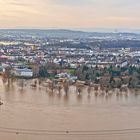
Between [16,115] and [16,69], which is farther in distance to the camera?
[16,69]

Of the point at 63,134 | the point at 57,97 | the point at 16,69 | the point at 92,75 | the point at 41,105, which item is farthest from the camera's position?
the point at 16,69

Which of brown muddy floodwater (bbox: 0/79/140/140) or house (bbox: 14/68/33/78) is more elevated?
brown muddy floodwater (bbox: 0/79/140/140)

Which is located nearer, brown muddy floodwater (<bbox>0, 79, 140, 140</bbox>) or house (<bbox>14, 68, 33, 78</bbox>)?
brown muddy floodwater (<bbox>0, 79, 140, 140</bbox>)

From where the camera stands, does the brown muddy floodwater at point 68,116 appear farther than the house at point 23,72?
No

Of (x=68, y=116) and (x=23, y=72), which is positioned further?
(x=23, y=72)

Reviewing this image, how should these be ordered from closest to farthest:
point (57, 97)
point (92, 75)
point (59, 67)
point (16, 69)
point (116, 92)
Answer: point (57, 97), point (116, 92), point (92, 75), point (16, 69), point (59, 67)

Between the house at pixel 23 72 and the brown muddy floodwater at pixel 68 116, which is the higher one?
the brown muddy floodwater at pixel 68 116

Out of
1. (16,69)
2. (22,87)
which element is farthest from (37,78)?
(22,87)

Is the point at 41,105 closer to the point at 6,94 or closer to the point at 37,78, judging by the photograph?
the point at 6,94
